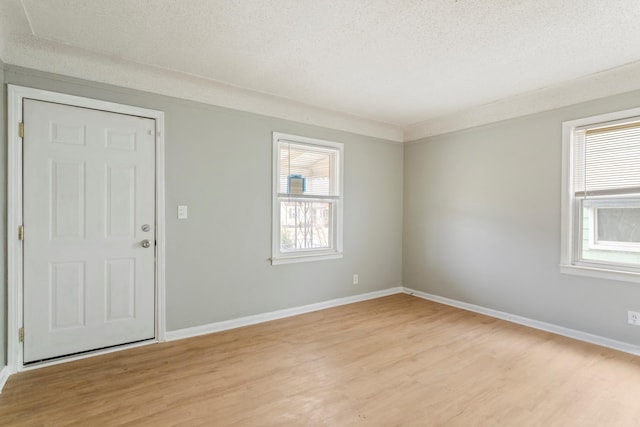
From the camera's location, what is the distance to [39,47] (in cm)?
252

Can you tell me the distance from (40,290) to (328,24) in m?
2.98

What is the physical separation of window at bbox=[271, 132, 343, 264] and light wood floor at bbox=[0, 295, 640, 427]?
1089mm

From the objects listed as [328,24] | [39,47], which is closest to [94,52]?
[39,47]

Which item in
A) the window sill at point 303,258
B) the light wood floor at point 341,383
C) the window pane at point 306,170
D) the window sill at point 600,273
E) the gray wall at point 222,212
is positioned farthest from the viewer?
the window pane at point 306,170

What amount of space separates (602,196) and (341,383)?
117 inches

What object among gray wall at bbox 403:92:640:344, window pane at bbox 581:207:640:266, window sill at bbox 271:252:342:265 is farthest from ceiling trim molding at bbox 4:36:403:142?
window pane at bbox 581:207:640:266

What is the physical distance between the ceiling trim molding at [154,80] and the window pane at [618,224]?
2.91m

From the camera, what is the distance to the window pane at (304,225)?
13.0ft

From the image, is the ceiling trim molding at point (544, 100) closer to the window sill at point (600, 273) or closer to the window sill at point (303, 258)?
the window sill at point (600, 273)

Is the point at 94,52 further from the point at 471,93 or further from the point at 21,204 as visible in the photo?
the point at 471,93

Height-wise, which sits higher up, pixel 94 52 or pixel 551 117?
pixel 94 52

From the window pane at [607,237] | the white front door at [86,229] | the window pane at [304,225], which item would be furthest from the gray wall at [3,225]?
the window pane at [607,237]

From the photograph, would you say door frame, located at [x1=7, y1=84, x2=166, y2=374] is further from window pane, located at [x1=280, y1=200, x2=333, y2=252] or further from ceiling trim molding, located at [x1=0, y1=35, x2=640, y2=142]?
window pane, located at [x1=280, y1=200, x2=333, y2=252]

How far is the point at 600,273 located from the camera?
10.1 ft
